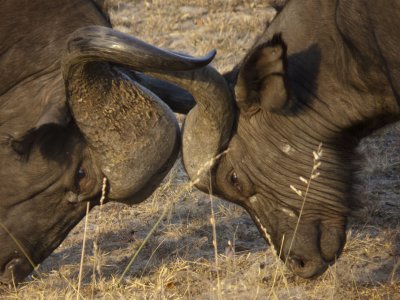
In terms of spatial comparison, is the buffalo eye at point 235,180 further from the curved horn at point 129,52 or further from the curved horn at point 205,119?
the curved horn at point 129,52

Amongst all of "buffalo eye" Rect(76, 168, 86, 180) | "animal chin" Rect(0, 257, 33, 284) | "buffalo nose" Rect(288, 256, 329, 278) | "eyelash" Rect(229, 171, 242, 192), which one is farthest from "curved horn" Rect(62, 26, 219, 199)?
"buffalo nose" Rect(288, 256, 329, 278)

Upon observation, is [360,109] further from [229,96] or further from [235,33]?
[235,33]

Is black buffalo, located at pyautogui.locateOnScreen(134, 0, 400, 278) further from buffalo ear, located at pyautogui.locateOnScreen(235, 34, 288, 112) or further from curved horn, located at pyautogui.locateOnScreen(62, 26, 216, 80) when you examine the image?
curved horn, located at pyautogui.locateOnScreen(62, 26, 216, 80)

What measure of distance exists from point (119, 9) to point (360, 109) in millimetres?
→ 8456

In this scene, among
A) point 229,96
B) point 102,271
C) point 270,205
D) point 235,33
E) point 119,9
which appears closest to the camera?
point 229,96

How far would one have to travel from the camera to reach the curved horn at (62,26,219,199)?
256 inches

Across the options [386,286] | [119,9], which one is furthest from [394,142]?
[119,9]

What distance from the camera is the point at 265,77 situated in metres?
6.38

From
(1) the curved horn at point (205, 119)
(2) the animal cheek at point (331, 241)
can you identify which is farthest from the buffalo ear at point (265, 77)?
(2) the animal cheek at point (331, 241)

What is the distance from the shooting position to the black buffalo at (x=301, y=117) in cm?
643

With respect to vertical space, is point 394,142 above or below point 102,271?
below

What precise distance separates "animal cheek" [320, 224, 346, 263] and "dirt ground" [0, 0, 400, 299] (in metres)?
0.14

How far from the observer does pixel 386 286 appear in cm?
713

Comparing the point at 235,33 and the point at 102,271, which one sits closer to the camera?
the point at 102,271
